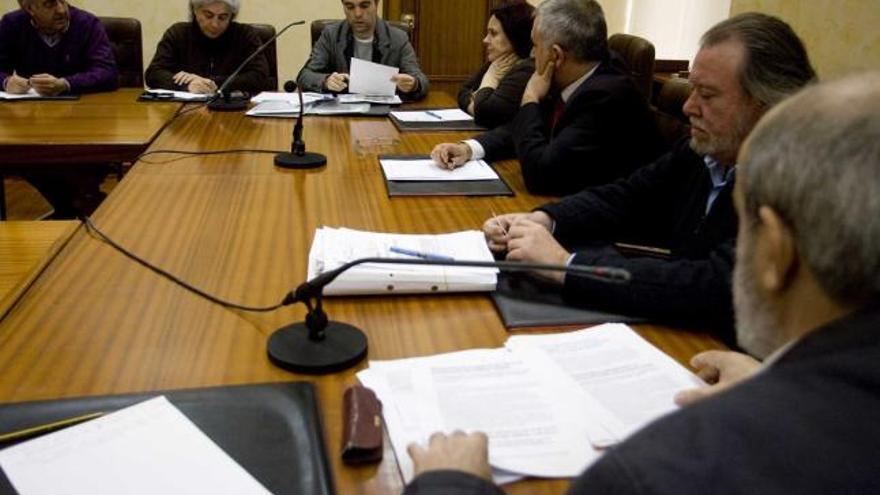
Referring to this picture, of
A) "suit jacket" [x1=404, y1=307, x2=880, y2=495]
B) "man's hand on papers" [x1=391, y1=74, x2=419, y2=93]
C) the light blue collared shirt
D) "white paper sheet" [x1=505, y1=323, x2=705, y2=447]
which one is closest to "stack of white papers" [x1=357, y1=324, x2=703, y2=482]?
"white paper sheet" [x1=505, y1=323, x2=705, y2=447]

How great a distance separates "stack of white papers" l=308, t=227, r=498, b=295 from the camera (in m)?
1.24

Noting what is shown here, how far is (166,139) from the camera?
2344 mm

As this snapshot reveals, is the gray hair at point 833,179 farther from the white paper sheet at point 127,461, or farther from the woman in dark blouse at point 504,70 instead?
the woman in dark blouse at point 504,70

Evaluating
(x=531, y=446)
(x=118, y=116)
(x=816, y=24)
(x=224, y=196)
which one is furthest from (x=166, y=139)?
(x=816, y=24)

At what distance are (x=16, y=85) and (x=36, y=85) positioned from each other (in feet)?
0.25

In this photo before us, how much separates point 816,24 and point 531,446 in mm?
2142

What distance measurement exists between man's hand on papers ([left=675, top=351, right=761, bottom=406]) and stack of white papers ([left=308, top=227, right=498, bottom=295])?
378 millimetres

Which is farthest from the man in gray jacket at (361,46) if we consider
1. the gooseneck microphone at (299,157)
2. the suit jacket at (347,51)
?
the gooseneck microphone at (299,157)

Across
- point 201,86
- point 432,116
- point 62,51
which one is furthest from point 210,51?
point 432,116

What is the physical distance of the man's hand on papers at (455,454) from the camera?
757 mm

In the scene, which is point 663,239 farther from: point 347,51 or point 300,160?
point 347,51

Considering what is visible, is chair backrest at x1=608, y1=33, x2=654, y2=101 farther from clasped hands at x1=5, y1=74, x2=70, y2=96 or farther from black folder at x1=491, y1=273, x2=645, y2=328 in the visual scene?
clasped hands at x1=5, y1=74, x2=70, y2=96

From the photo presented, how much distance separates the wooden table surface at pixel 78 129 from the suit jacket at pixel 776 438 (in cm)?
211

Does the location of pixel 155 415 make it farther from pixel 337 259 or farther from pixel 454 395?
pixel 337 259
